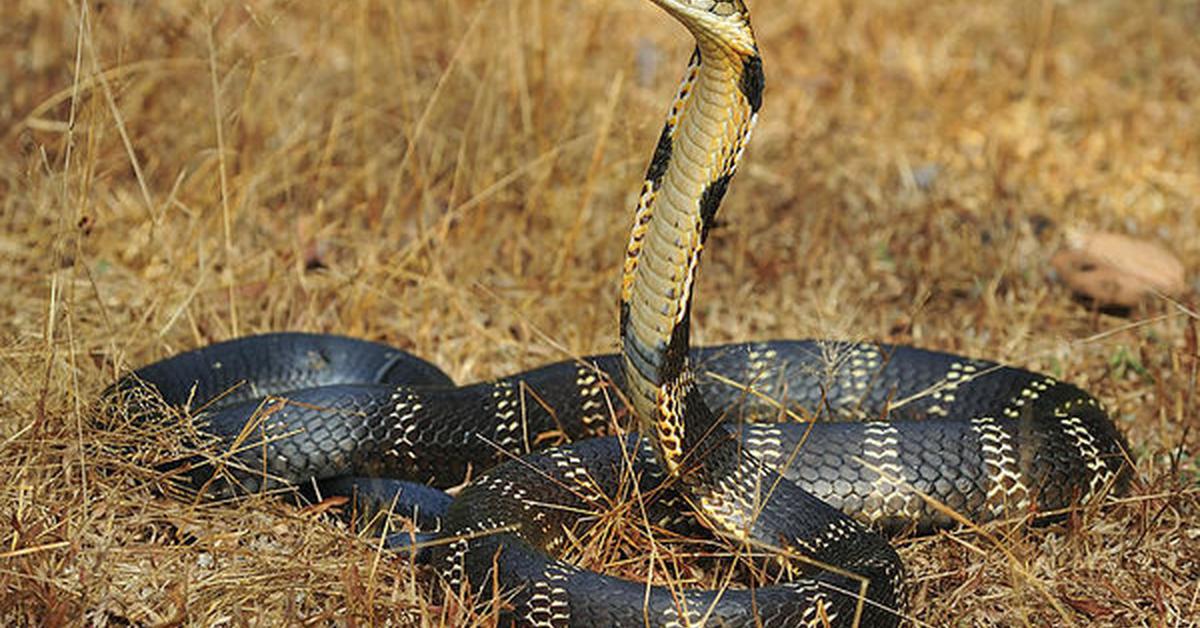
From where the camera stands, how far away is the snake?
149 inches

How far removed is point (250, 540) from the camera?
4.46 meters

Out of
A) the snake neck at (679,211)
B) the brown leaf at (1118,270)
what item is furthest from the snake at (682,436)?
the brown leaf at (1118,270)

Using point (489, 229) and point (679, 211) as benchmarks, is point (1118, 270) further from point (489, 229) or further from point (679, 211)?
point (679, 211)

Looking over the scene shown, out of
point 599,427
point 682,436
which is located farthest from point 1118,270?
point 682,436

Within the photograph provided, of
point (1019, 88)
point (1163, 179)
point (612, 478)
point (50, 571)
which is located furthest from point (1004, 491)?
point (1019, 88)

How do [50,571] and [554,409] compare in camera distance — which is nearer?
[50,571]

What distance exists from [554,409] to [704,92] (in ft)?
6.56

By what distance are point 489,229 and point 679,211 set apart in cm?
335

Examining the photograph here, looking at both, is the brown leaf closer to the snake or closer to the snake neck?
the snake

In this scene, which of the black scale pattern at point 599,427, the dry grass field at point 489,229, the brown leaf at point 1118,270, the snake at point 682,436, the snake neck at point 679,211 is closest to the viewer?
the snake neck at point 679,211

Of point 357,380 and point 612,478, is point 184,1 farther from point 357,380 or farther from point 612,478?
point 612,478

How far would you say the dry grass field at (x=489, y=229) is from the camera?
4246 millimetres

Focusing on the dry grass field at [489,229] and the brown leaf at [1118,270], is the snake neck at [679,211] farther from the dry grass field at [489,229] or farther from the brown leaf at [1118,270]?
the brown leaf at [1118,270]

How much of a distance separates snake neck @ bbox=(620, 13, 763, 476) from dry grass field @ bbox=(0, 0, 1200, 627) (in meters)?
0.86
